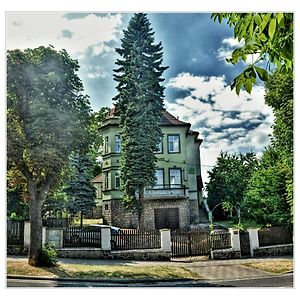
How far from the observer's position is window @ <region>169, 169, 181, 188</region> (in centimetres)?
356

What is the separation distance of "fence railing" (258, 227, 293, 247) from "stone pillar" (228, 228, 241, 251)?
0.67 feet

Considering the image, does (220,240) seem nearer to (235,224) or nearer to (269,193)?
(235,224)

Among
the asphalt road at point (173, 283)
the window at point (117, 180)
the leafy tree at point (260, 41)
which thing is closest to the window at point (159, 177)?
the window at point (117, 180)

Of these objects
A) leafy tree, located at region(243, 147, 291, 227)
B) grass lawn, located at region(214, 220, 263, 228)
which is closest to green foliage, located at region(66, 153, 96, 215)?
grass lawn, located at region(214, 220, 263, 228)

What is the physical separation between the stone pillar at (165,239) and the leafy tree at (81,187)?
0.67 metres

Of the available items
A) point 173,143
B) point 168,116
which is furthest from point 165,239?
point 168,116

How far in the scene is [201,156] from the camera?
3.55 meters

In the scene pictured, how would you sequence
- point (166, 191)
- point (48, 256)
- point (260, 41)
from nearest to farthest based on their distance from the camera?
point (260, 41), point (48, 256), point (166, 191)

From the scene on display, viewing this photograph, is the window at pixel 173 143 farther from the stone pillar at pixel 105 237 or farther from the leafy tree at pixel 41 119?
the stone pillar at pixel 105 237

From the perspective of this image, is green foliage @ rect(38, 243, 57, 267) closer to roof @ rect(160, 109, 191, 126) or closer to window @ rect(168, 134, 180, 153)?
window @ rect(168, 134, 180, 153)

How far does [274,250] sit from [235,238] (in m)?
0.35

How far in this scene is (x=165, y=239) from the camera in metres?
3.62
